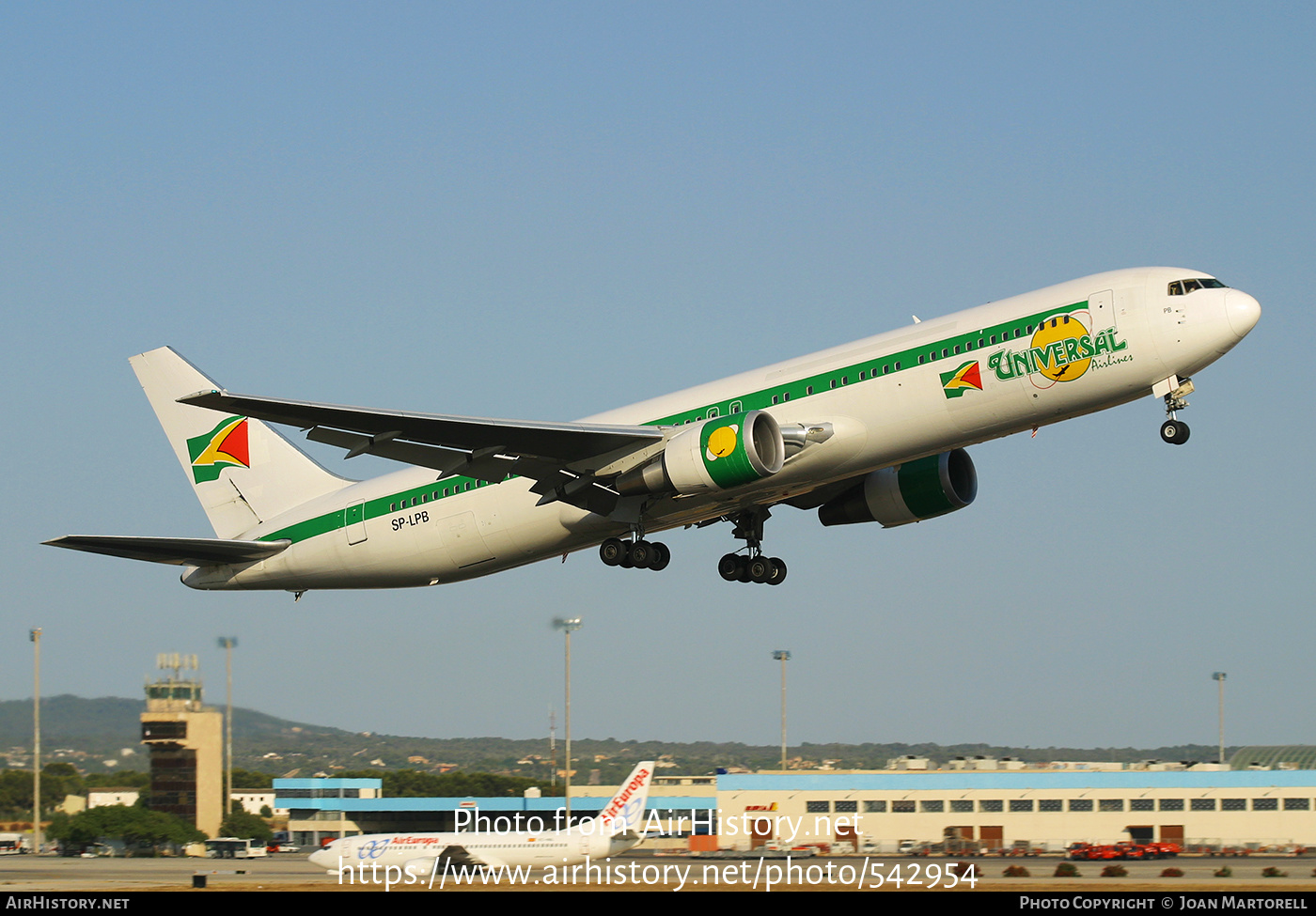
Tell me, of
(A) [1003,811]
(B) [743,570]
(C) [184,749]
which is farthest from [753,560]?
(C) [184,749]

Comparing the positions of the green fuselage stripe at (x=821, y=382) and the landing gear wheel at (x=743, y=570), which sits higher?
the green fuselage stripe at (x=821, y=382)

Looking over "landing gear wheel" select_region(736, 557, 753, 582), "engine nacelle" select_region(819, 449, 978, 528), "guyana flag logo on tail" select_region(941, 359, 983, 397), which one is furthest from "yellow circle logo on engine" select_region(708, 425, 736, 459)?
"landing gear wheel" select_region(736, 557, 753, 582)

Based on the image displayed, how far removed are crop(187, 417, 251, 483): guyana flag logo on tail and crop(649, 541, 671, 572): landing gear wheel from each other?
1187 cm

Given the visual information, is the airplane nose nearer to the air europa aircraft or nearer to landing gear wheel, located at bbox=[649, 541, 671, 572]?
the air europa aircraft

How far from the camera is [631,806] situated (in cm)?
3669

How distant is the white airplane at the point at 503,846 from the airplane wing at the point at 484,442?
9.45 m

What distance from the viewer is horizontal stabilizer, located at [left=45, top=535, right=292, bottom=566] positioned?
3152 cm

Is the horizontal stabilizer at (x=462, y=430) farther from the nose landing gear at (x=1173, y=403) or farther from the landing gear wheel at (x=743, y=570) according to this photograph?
the nose landing gear at (x=1173, y=403)

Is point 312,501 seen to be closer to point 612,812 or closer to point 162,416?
point 162,416

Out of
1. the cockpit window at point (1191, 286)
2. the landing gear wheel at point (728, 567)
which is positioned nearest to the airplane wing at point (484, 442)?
the landing gear wheel at point (728, 567)

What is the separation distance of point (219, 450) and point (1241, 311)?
2513 cm

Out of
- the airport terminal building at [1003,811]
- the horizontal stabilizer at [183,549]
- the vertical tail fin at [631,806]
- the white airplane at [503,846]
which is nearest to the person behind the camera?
the horizontal stabilizer at [183,549]

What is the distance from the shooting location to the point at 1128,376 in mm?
26406

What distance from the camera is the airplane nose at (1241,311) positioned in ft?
85.3
